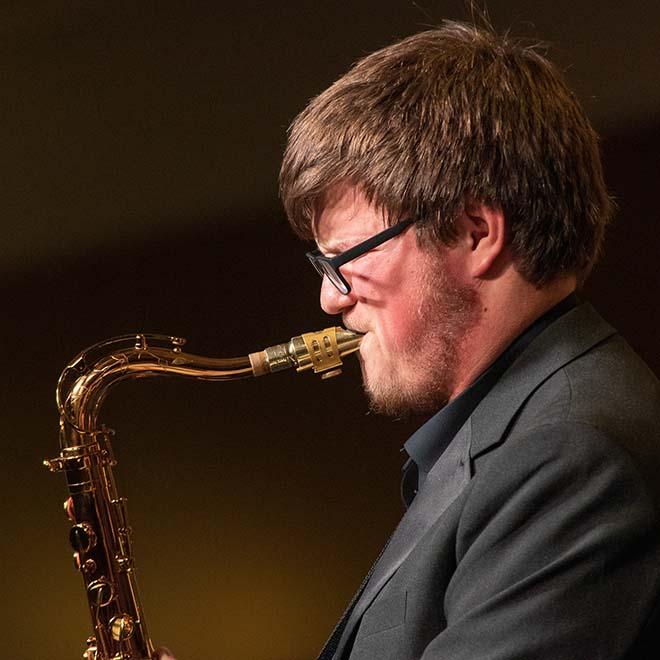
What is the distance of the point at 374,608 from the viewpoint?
1295 mm

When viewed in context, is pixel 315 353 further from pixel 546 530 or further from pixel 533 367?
pixel 546 530

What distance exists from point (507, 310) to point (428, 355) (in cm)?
12

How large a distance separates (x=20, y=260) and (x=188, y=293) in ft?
1.41

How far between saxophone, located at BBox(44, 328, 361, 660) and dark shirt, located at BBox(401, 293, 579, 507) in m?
0.43

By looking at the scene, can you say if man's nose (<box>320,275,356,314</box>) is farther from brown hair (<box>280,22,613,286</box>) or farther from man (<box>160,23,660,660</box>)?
brown hair (<box>280,22,613,286</box>)

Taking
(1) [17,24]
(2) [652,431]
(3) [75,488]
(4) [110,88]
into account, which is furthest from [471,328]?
(1) [17,24]

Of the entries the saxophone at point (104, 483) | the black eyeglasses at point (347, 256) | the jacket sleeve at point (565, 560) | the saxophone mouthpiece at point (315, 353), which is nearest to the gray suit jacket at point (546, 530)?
the jacket sleeve at point (565, 560)

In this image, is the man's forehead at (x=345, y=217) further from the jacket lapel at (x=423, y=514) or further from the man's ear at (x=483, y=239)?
the jacket lapel at (x=423, y=514)

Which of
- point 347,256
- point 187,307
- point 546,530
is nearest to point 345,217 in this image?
point 347,256

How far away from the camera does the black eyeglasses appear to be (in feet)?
4.43

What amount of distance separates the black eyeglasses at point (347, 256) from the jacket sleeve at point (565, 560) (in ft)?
1.13

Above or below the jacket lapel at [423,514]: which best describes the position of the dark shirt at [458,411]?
above

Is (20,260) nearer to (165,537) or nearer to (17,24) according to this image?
(17,24)

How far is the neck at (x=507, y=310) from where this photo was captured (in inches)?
52.5
